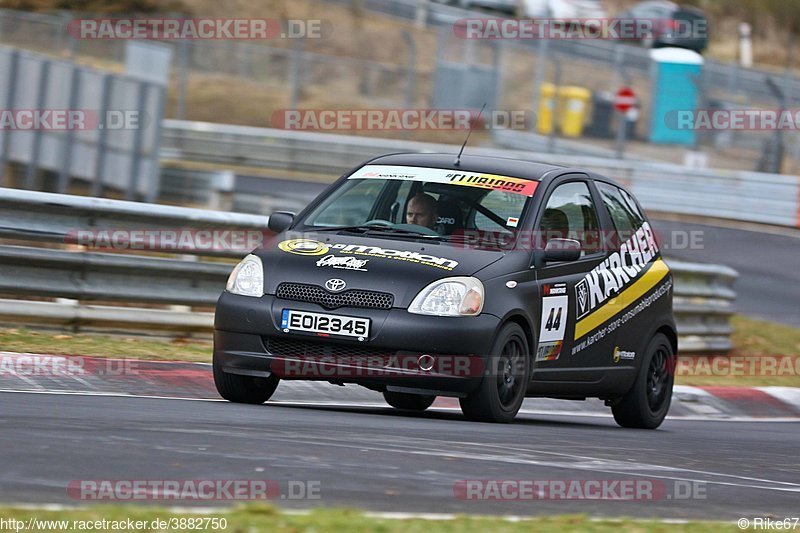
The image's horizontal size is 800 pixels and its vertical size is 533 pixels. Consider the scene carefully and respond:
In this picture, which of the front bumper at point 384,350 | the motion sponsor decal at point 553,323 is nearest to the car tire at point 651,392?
the motion sponsor decal at point 553,323

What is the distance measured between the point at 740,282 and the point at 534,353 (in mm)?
14426

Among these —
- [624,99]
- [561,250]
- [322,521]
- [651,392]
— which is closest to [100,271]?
[561,250]

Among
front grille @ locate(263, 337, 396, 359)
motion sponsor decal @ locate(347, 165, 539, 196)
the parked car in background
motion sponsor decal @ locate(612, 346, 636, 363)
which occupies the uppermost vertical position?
the parked car in background

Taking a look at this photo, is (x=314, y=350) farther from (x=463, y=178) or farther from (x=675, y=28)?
(x=675, y=28)

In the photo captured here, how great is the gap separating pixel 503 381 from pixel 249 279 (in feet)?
5.29

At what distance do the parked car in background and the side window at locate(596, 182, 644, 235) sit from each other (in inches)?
1287

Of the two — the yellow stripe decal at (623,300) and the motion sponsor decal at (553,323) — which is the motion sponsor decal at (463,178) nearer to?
the motion sponsor decal at (553,323)

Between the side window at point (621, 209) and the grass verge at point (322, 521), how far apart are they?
4.88 m

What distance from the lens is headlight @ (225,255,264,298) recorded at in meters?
8.77

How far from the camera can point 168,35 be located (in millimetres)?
40125

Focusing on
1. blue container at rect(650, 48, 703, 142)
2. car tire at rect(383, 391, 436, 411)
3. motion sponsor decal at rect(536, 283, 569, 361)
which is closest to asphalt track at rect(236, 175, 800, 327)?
blue container at rect(650, 48, 703, 142)

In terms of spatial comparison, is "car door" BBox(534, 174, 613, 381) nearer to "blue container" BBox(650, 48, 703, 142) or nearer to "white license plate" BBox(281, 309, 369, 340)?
"white license plate" BBox(281, 309, 369, 340)

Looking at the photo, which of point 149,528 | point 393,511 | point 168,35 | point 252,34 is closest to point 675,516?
point 393,511

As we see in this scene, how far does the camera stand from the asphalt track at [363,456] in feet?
19.5
